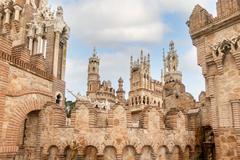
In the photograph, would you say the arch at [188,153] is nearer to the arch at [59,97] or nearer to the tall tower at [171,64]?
the arch at [59,97]

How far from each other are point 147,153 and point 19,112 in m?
6.05

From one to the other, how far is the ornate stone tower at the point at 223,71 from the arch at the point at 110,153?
4509 mm

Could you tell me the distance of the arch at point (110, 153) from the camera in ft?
34.9

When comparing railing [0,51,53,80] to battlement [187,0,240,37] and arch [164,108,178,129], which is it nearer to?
arch [164,108,178,129]

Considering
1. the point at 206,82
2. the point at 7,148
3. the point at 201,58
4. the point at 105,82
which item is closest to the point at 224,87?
the point at 206,82

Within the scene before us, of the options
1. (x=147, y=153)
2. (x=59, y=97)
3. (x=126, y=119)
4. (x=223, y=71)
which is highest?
Answer: (x=223, y=71)

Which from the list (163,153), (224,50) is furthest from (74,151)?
(224,50)

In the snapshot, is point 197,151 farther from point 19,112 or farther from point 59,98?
point 19,112

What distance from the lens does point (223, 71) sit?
10609 mm

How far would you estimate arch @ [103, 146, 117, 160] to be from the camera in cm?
1065

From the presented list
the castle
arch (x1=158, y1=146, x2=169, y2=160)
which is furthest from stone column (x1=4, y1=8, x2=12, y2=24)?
arch (x1=158, y1=146, x2=169, y2=160)

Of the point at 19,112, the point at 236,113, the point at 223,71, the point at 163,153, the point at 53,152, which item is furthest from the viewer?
the point at 163,153

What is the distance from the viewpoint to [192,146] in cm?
1276

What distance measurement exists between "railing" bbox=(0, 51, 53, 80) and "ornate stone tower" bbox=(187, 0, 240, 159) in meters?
7.85
